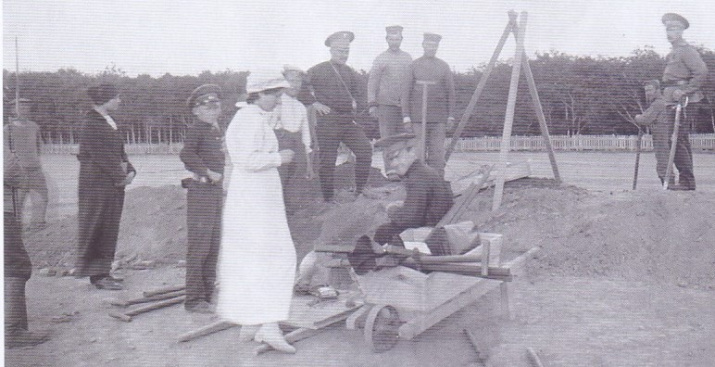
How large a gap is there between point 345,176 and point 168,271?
7.10ft

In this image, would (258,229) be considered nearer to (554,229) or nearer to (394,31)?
(554,229)

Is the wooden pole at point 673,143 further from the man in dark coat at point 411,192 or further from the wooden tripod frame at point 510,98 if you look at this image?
the man in dark coat at point 411,192

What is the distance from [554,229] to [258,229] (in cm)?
300

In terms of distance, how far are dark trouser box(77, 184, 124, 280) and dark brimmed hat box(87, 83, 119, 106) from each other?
0.68 meters

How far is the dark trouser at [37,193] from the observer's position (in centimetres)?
437

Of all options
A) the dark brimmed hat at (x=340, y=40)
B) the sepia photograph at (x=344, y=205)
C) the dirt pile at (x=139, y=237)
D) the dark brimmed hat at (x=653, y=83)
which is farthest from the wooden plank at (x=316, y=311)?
the dark brimmed hat at (x=653, y=83)

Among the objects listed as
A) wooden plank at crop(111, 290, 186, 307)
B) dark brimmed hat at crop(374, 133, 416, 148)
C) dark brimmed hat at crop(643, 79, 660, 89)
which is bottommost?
wooden plank at crop(111, 290, 186, 307)

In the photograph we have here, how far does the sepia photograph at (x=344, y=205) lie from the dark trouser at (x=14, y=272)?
1 centimetres

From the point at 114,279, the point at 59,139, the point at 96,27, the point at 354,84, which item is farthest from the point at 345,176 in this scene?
the point at 96,27

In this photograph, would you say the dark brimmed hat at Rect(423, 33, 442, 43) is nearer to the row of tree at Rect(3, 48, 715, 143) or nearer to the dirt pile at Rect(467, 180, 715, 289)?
the row of tree at Rect(3, 48, 715, 143)

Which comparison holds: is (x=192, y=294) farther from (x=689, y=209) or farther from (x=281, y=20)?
(x=689, y=209)

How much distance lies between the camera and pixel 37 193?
5.55 metres

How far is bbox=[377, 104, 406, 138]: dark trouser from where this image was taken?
22.7 ft

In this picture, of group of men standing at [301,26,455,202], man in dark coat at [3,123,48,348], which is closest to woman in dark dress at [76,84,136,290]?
man in dark coat at [3,123,48,348]
